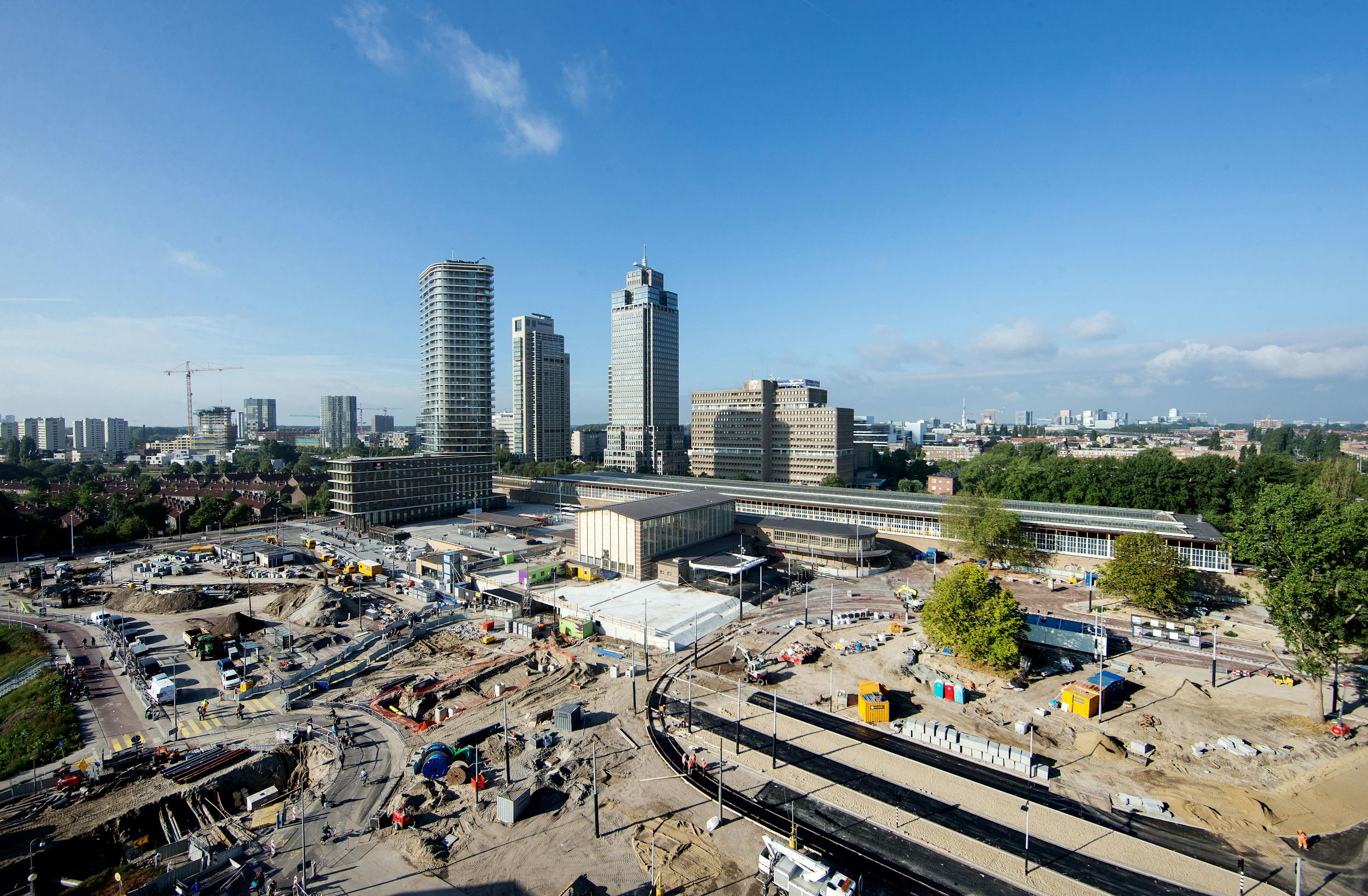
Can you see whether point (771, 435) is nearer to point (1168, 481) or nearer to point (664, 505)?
point (1168, 481)

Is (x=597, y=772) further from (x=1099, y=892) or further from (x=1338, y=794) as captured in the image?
(x=1338, y=794)

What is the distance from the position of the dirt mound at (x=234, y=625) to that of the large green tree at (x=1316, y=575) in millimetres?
73302

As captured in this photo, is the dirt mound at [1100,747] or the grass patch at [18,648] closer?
the dirt mound at [1100,747]

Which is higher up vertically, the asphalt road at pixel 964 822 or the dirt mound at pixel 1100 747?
the dirt mound at pixel 1100 747

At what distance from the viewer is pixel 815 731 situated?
108 ft

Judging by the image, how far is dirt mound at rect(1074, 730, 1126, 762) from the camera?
30406 millimetres

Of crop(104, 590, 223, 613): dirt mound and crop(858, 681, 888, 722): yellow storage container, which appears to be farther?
crop(104, 590, 223, 613): dirt mound

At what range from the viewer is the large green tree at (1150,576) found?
49.0 meters

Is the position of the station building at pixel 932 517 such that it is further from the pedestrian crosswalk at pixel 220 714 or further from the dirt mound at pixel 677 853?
the dirt mound at pixel 677 853

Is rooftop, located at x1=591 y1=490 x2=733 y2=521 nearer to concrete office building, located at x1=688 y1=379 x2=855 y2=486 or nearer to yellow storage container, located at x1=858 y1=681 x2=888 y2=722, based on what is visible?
yellow storage container, located at x1=858 y1=681 x2=888 y2=722

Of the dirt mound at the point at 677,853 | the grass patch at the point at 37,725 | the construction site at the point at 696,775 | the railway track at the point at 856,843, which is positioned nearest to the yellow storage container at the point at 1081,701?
the construction site at the point at 696,775

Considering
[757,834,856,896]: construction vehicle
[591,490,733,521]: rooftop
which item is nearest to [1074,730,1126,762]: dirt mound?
[757,834,856,896]: construction vehicle

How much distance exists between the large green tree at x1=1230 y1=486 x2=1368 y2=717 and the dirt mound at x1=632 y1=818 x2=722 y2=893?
34.5 m

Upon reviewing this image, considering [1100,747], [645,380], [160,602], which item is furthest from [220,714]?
[645,380]
